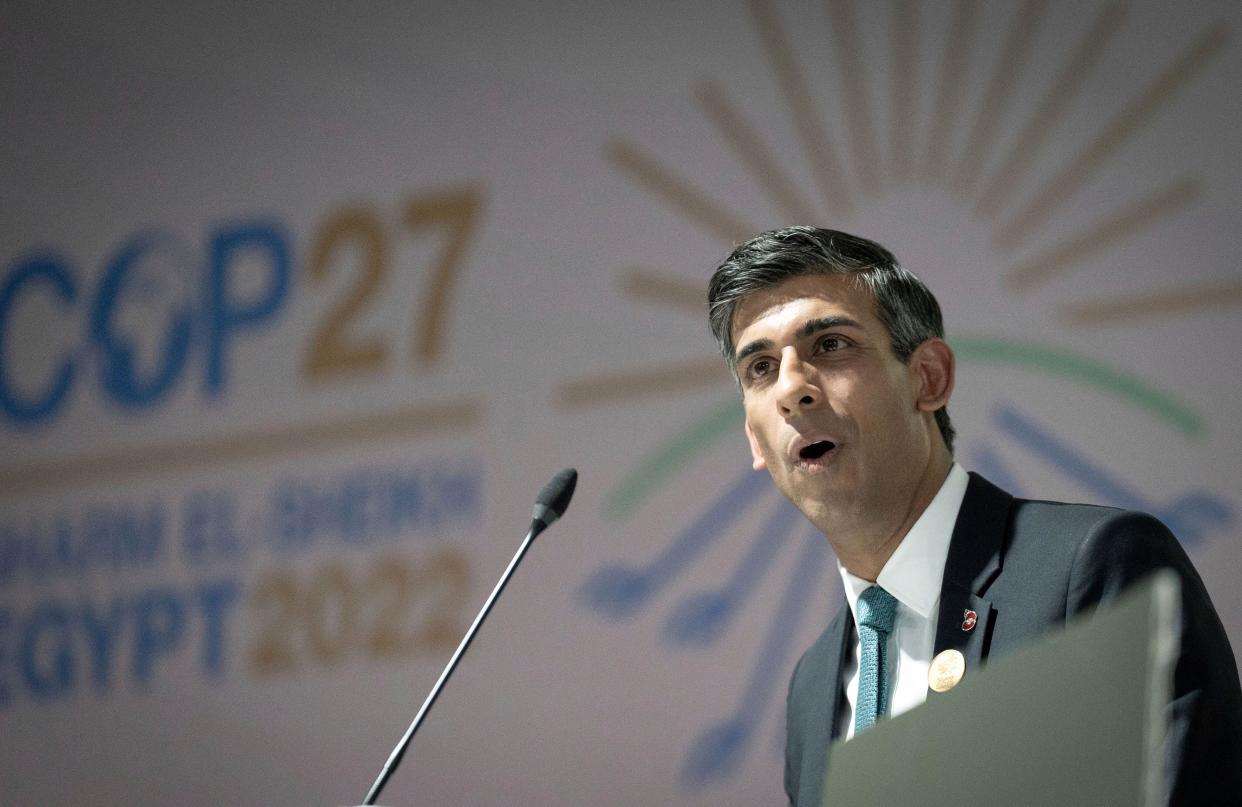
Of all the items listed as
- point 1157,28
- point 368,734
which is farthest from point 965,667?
point 368,734

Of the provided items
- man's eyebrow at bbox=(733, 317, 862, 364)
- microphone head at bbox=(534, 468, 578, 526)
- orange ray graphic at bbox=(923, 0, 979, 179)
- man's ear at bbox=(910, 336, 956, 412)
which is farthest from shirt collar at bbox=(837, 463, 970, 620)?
orange ray graphic at bbox=(923, 0, 979, 179)

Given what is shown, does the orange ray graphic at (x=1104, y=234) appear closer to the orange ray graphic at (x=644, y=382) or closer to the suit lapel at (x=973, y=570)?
the orange ray graphic at (x=644, y=382)

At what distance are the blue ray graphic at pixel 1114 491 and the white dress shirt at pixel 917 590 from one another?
3.08ft

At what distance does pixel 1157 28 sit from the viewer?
2.84 m

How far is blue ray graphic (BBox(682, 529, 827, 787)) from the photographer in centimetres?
289

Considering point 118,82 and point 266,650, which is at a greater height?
point 118,82

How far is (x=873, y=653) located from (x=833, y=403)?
13.5 inches

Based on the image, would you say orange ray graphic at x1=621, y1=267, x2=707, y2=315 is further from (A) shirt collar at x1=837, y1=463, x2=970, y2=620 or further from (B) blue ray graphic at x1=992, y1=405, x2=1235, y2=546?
(A) shirt collar at x1=837, y1=463, x2=970, y2=620

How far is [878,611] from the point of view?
1.78 m

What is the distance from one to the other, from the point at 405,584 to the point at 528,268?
89 cm

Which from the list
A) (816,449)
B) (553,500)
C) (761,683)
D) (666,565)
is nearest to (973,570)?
(816,449)

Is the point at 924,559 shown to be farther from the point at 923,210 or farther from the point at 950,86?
the point at 950,86

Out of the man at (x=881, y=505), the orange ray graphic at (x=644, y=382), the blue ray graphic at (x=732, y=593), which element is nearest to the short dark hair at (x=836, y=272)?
the man at (x=881, y=505)

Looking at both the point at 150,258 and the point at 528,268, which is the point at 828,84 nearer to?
the point at 528,268
